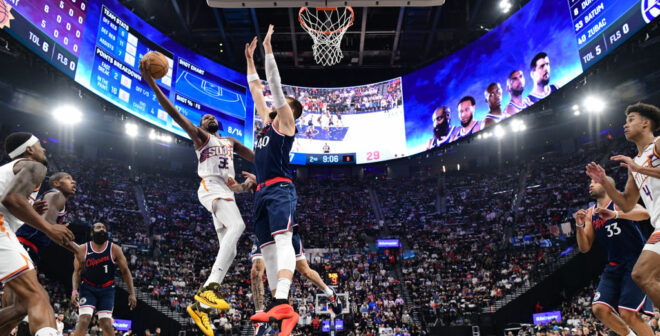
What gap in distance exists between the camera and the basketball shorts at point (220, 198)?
5.23 meters

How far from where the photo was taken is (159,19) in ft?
84.3

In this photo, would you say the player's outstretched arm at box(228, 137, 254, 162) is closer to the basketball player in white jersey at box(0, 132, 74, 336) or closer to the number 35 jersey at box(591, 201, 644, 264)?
the basketball player in white jersey at box(0, 132, 74, 336)

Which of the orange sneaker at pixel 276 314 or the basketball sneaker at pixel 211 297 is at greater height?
the basketball sneaker at pixel 211 297

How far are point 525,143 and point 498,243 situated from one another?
531 inches

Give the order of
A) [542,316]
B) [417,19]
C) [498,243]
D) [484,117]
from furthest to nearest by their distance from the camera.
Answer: [417,19] < [498,243] < [484,117] < [542,316]

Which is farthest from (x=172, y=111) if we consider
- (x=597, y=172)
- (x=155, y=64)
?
(x=597, y=172)

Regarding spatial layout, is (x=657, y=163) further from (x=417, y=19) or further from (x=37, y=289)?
(x=417, y=19)

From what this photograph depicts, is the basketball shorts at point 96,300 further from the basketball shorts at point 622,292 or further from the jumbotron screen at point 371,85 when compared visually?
the jumbotron screen at point 371,85

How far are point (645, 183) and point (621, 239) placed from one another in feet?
4.79

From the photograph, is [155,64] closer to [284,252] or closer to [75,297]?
[284,252]

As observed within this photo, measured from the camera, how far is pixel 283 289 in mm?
4203

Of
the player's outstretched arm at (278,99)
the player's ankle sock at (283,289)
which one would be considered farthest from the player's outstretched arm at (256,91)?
the player's ankle sock at (283,289)

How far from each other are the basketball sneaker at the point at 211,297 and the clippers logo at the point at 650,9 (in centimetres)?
1496

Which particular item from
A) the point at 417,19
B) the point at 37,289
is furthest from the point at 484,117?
the point at 37,289
